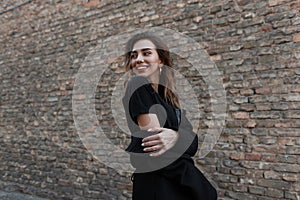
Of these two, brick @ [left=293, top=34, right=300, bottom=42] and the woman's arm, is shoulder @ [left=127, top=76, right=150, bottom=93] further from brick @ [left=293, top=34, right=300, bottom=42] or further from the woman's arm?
brick @ [left=293, top=34, right=300, bottom=42]

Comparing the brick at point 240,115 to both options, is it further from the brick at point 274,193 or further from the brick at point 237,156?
the brick at point 274,193

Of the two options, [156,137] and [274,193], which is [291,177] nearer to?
[274,193]

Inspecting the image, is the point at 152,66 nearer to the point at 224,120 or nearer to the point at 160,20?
the point at 224,120

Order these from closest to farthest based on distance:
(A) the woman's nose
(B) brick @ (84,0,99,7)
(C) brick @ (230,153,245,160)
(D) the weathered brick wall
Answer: (A) the woman's nose, (D) the weathered brick wall, (C) brick @ (230,153,245,160), (B) brick @ (84,0,99,7)

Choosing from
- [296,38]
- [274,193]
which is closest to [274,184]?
[274,193]

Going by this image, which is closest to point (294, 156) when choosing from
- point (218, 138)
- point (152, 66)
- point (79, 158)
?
point (218, 138)

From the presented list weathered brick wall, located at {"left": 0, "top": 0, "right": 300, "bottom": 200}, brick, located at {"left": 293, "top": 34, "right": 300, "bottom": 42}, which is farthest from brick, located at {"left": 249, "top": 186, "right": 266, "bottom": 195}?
brick, located at {"left": 293, "top": 34, "right": 300, "bottom": 42}

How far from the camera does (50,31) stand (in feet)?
18.5

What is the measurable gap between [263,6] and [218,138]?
5.27 feet

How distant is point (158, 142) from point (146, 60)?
0.37m

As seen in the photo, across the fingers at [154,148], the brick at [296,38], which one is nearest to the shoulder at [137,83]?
the fingers at [154,148]

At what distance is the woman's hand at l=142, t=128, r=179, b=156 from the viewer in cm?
113

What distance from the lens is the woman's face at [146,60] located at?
4.23 ft

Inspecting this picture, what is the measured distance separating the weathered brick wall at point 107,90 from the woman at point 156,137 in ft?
7.23
